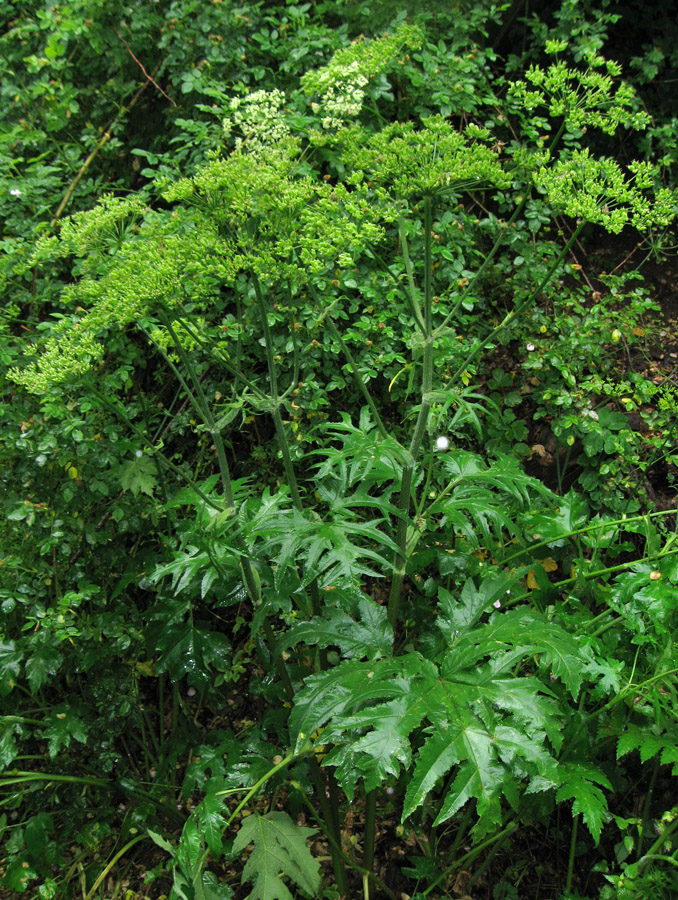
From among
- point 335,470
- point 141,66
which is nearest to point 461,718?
point 335,470

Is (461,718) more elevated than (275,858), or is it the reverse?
(461,718)

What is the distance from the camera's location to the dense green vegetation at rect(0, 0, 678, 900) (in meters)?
2.29

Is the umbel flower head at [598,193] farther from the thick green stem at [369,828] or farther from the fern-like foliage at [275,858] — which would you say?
the fern-like foliage at [275,858]

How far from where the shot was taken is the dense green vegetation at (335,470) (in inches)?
90.0

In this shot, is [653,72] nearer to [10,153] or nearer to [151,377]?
[151,377]

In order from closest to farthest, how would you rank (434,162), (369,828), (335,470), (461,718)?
(461,718) → (434,162) → (369,828) → (335,470)

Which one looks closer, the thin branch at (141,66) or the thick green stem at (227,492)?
the thick green stem at (227,492)

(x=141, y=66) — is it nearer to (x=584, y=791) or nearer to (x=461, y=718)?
(x=461, y=718)

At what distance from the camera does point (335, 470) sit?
3.07m

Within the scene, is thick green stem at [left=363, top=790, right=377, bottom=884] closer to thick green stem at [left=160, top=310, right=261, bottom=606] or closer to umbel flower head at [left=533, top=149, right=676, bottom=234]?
thick green stem at [left=160, top=310, right=261, bottom=606]

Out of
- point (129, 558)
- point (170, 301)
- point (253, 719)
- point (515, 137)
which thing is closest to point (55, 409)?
point (129, 558)

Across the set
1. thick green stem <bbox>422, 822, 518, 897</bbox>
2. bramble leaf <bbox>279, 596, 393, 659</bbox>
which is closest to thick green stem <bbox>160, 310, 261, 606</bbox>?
bramble leaf <bbox>279, 596, 393, 659</bbox>

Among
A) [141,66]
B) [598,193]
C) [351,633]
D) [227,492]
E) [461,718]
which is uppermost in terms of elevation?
[141,66]

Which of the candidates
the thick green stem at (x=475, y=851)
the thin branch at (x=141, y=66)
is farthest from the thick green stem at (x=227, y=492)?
the thin branch at (x=141, y=66)
